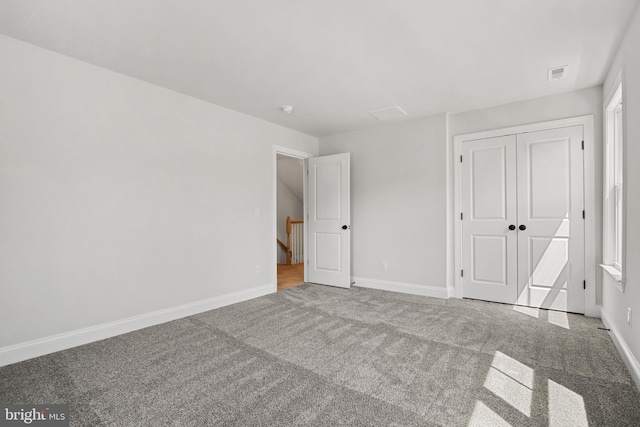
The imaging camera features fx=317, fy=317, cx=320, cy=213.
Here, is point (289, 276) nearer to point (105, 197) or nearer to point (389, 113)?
point (389, 113)

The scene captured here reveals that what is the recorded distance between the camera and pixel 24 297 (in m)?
2.44

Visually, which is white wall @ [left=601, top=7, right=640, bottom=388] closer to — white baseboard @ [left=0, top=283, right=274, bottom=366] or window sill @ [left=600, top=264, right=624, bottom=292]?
window sill @ [left=600, top=264, right=624, bottom=292]

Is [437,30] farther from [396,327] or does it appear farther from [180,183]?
[180,183]

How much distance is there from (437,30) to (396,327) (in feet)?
8.41

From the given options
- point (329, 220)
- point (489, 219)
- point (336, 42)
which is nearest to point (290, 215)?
point (329, 220)

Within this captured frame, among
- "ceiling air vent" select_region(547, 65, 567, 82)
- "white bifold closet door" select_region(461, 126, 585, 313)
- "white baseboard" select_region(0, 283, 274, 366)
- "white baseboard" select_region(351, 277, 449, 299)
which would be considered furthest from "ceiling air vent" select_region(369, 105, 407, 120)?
"white baseboard" select_region(0, 283, 274, 366)

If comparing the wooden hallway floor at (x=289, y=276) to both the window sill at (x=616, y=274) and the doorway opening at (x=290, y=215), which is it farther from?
the window sill at (x=616, y=274)

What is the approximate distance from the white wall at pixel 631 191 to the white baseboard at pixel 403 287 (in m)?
1.84

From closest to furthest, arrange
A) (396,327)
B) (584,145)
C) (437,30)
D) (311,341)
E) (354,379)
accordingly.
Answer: (354,379) → (437,30) → (311,341) → (396,327) → (584,145)

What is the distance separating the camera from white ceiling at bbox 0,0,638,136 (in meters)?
2.07

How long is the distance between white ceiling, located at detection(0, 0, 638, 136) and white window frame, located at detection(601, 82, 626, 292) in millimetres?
435

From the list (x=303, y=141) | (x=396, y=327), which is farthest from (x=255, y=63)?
(x=396, y=327)

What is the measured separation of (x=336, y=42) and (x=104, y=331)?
10.4ft

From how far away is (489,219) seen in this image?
157 inches
